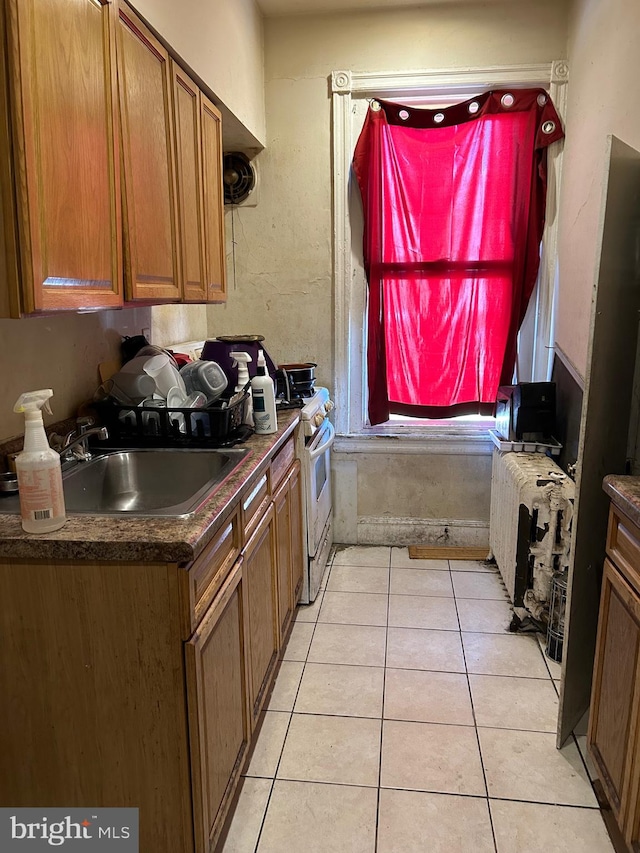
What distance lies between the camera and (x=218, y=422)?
202 centimetres

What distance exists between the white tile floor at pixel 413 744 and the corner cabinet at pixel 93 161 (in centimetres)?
145

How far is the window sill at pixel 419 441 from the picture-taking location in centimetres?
341

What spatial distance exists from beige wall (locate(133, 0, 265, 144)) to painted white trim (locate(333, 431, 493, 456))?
1649mm

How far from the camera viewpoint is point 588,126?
2.72 meters

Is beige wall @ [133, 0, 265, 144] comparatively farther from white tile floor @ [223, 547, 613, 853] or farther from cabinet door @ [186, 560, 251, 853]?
white tile floor @ [223, 547, 613, 853]

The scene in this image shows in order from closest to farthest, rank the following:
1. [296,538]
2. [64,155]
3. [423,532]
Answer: [64,155] < [296,538] < [423,532]

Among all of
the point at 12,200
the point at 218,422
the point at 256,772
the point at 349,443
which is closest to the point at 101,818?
the point at 256,772

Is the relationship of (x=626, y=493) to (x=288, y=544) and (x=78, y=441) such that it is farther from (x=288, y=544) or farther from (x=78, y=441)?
(x=78, y=441)

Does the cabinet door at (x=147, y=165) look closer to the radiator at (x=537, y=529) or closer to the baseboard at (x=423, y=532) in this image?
the radiator at (x=537, y=529)

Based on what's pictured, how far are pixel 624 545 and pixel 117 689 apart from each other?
124 centimetres

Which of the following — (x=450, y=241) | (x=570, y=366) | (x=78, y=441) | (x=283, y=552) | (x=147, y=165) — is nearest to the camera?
(x=78, y=441)

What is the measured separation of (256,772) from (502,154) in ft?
9.51

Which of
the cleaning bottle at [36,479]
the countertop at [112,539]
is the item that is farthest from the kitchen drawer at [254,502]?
the cleaning bottle at [36,479]

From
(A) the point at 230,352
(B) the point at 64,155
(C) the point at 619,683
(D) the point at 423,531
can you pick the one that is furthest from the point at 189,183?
(D) the point at 423,531
